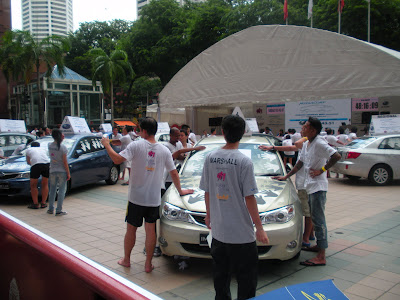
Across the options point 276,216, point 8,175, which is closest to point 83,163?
point 8,175

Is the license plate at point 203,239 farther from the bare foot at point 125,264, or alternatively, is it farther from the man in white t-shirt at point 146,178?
the bare foot at point 125,264

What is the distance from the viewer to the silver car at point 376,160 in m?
11.1

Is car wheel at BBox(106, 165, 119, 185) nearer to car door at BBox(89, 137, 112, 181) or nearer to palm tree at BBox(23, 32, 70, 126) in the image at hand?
car door at BBox(89, 137, 112, 181)

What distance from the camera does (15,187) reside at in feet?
27.7

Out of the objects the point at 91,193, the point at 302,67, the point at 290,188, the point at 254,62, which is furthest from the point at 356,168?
the point at 91,193

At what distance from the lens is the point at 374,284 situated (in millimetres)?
4219

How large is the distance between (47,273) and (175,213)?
2765 mm

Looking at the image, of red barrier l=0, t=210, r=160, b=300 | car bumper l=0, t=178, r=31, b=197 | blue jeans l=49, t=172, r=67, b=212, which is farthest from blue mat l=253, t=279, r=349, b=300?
car bumper l=0, t=178, r=31, b=197

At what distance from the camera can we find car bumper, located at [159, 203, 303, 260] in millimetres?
4227

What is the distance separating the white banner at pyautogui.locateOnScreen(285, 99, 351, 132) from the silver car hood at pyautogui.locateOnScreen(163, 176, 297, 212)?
15082 millimetres

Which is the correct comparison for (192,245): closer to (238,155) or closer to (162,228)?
(162,228)

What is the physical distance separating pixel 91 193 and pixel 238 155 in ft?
26.9

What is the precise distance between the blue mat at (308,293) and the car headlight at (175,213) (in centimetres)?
280

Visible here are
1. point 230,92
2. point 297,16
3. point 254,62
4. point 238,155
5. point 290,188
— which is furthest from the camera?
point 297,16
